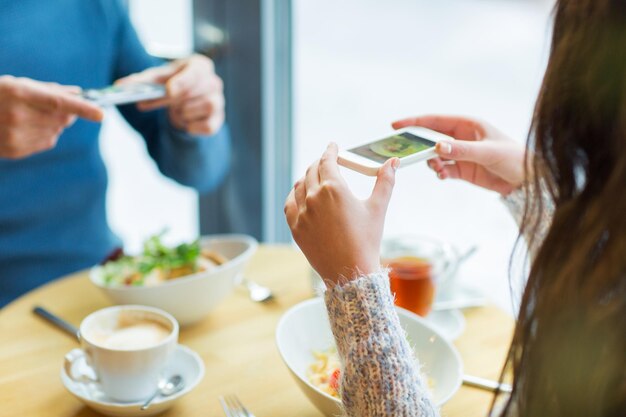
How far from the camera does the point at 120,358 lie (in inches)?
32.4

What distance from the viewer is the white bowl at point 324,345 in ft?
2.79

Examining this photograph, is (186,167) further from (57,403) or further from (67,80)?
(57,403)

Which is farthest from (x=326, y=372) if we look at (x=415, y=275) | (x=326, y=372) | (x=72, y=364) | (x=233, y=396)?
(x=72, y=364)

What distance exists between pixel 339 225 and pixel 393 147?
0.20 metres

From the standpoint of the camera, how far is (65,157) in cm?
140

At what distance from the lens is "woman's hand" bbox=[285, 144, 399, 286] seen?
0.72m

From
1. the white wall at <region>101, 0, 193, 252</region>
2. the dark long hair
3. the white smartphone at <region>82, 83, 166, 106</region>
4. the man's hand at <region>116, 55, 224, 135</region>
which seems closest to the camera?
the dark long hair

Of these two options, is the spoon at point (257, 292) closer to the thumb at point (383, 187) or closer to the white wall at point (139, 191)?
the thumb at point (383, 187)

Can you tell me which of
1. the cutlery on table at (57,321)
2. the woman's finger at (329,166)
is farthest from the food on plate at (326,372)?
the cutlery on table at (57,321)

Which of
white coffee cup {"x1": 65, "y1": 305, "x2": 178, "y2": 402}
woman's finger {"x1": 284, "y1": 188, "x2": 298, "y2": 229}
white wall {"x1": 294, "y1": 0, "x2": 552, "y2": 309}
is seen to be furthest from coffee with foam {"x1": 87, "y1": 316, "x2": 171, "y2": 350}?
white wall {"x1": 294, "y1": 0, "x2": 552, "y2": 309}

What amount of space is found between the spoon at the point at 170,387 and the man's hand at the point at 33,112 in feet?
1.48

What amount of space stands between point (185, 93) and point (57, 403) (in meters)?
0.66

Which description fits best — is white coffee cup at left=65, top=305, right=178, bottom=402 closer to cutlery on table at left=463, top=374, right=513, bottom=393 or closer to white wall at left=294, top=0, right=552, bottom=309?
cutlery on table at left=463, top=374, right=513, bottom=393

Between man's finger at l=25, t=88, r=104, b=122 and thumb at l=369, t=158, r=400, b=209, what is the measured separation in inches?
21.7
